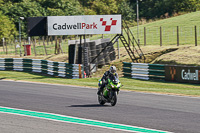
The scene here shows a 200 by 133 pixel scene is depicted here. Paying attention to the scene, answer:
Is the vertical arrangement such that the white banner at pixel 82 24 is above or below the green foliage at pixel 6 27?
below

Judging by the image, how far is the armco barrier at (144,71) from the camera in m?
27.2

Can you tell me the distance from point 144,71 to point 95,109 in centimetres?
1393

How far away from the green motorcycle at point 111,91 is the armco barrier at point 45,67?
13424 mm

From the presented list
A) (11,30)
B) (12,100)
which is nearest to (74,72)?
(12,100)

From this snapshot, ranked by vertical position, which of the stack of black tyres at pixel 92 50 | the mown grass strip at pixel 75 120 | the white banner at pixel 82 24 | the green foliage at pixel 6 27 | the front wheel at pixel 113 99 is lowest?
the mown grass strip at pixel 75 120

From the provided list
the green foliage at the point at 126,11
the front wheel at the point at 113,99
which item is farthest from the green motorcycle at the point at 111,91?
the green foliage at the point at 126,11

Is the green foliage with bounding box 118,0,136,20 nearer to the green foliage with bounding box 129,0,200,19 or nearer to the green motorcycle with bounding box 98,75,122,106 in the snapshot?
the green foliage with bounding box 129,0,200,19

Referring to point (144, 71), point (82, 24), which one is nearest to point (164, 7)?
point (82, 24)

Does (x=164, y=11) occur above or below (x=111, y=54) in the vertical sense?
above

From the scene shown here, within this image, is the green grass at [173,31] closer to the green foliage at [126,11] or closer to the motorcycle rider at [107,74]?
the green foliage at [126,11]

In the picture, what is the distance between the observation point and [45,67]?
3212cm

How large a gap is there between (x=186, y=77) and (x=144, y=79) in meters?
3.35

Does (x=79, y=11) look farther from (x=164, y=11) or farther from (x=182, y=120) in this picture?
(x=182, y=120)

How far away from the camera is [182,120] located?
1220 cm
